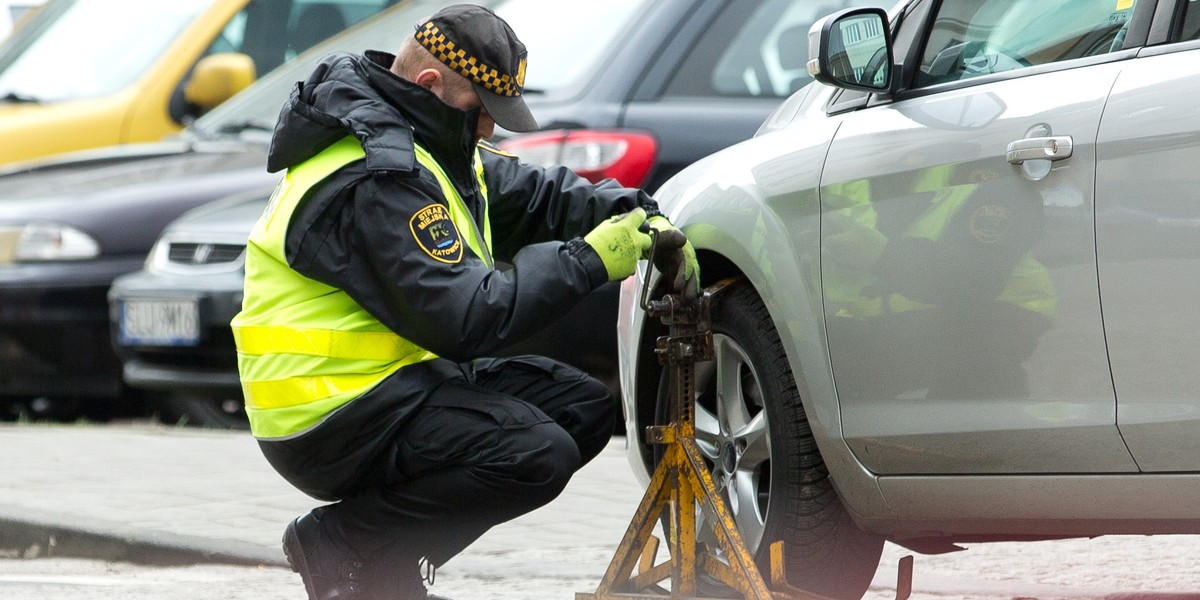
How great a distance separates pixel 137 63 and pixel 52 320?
1.70 metres

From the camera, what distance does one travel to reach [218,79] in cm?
813

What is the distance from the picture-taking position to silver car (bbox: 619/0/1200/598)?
2.92 meters

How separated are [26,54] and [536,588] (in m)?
5.40

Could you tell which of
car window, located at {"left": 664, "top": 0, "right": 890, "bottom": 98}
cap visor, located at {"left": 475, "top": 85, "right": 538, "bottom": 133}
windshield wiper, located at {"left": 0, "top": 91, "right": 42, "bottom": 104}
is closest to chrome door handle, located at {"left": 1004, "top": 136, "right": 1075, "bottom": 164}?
cap visor, located at {"left": 475, "top": 85, "right": 538, "bottom": 133}

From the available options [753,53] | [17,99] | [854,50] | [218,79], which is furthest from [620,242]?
[17,99]

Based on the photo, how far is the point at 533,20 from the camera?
21.2 feet

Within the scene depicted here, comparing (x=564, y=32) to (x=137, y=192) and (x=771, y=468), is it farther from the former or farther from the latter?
(x=771, y=468)

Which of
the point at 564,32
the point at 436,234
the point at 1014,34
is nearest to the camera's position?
the point at 1014,34

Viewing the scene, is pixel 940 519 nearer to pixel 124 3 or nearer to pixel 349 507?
pixel 349 507

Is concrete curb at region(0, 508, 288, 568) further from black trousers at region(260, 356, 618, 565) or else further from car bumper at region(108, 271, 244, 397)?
car bumper at region(108, 271, 244, 397)

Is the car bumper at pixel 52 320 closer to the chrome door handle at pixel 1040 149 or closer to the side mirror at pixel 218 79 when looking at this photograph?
the side mirror at pixel 218 79

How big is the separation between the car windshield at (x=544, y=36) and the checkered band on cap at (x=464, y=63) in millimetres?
2235

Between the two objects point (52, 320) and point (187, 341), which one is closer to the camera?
point (187, 341)

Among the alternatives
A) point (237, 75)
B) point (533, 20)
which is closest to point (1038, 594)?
point (533, 20)
